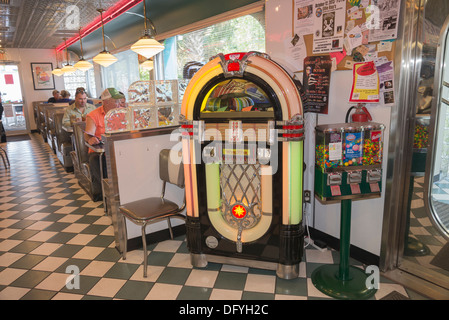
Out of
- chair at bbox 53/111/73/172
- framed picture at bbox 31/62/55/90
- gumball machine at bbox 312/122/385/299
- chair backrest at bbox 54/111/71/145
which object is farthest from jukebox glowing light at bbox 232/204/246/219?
framed picture at bbox 31/62/55/90

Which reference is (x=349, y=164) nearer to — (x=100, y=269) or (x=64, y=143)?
(x=100, y=269)

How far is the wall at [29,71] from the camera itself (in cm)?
1220

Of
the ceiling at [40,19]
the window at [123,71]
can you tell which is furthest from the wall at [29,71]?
the window at [123,71]

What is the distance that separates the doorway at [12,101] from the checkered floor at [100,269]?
9539 mm

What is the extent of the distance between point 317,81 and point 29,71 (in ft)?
41.7

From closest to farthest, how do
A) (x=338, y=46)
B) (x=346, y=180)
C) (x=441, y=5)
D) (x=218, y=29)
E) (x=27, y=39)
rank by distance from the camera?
(x=441, y=5) < (x=346, y=180) < (x=338, y=46) < (x=218, y=29) < (x=27, y=39)

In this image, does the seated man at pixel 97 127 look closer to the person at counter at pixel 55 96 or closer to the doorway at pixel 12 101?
the person at counter at pixel 55 96

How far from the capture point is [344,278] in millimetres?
2715

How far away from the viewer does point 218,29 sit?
4.96 meters

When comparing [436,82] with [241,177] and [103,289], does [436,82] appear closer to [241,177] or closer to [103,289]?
[241,177]

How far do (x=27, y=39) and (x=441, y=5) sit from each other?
11293 mm

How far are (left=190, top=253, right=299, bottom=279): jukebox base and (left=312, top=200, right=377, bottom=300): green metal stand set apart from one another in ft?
0.67

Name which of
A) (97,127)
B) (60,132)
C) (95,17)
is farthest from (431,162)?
(95,17)
